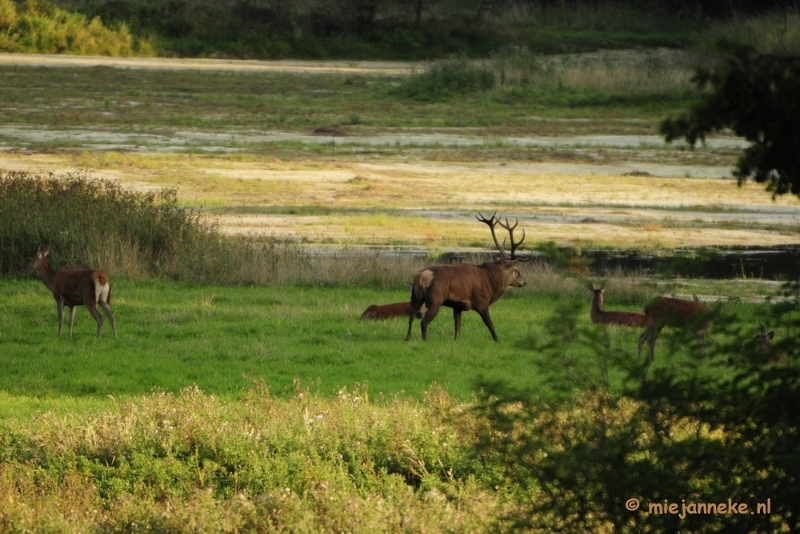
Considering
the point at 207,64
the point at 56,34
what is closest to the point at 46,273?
the point at 207,64

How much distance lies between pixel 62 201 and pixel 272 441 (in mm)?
11356

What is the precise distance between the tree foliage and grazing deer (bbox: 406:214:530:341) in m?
8.30

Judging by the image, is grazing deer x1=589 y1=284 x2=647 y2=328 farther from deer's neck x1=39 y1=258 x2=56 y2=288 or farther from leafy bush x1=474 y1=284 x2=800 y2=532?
leafy bush x1=474 y1=284 x2=800 y2=532

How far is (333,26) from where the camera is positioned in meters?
74.6

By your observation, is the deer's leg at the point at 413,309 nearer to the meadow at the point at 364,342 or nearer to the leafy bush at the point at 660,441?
the meadow at the point at 364,342

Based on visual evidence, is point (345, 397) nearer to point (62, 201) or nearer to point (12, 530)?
point (12, 530)

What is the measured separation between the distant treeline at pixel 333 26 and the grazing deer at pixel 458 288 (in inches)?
2161

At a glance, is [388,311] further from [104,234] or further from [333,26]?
[333,26]

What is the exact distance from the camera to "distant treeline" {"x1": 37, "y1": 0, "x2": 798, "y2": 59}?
233 ft

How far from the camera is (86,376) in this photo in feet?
42.1

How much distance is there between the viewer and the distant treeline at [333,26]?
71.0m

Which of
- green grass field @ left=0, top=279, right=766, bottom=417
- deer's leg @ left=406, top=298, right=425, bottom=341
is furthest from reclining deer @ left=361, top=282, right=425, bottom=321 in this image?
deer's leg @ left=406, top=298, right=425, bottom=341

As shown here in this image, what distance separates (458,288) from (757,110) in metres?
8.65

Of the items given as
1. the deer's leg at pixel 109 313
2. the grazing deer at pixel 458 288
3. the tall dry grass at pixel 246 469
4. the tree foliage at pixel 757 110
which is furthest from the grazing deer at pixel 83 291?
the tree foliage at pixel 757 110
